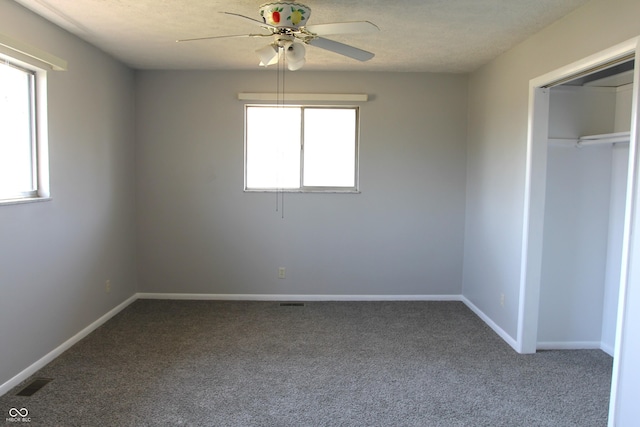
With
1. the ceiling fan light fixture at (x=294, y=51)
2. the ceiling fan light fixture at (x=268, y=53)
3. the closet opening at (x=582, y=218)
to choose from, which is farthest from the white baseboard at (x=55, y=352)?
the closet opening at (x=582, y=218)

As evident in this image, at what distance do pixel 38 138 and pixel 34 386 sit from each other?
1684 millimetres

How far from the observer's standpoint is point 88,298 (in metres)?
3.62

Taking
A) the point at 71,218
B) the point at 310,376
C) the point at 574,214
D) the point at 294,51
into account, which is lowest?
the point at 310,376

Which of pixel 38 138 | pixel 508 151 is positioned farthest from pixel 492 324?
pixel 38 138

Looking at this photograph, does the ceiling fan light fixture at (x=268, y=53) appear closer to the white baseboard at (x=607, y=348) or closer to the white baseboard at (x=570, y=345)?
the white baseboard at (x=570, y=345)

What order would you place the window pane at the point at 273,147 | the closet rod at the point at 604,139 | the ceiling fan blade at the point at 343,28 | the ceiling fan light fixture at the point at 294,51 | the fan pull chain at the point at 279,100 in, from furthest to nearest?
the window pane at the point at 273,147 → the fan pull chain at the point at 279,100 → the closet rod at the point at 604,139 → the ceiling fan light fixture at the point at 294,51 → the ceiling fan blade at the point at 343,28

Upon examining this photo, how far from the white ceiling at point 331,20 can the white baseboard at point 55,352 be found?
240 cm

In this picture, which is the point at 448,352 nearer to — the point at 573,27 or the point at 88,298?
the point at 573,27

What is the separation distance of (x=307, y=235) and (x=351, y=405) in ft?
7.60

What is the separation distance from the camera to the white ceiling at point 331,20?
268 centimetres

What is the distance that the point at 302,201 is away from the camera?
4.62 m

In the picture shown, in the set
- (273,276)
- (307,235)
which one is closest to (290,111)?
(307,235)

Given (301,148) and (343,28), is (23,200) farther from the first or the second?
(301,148)

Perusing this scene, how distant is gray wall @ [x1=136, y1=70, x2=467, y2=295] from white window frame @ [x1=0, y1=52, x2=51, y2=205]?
154 centimetres
